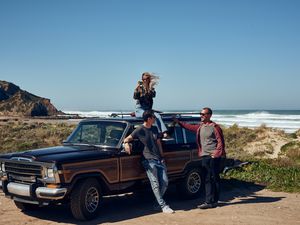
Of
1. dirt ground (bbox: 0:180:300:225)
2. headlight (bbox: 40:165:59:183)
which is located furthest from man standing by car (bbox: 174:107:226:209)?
headlight (bbox: 40:165:59:183)

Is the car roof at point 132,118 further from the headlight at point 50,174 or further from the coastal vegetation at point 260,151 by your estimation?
the coastal vegetation at point 260,151

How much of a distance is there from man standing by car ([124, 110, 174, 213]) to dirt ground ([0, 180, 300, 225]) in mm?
445

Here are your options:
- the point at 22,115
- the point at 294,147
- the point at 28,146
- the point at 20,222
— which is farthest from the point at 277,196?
the point at 22,115

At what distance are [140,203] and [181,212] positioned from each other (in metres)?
1.31

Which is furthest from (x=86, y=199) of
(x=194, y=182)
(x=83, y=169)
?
(x=194, y=182)

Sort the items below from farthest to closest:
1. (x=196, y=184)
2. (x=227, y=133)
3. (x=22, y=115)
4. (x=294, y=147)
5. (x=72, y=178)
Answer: (x=22, y=115), (x=227, y=133), (x=294, y=147), (x=196, y=184), (x=72, y=178)

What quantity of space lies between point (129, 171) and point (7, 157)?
2334 mm

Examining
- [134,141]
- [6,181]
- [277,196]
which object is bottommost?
[277,196]

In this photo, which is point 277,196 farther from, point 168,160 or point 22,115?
point 22,115

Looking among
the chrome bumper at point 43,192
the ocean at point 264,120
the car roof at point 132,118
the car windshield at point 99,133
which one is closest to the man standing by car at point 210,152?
the car roof at point 132,118

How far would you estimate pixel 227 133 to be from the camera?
24.8 m

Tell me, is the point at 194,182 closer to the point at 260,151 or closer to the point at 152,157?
the point at 152,157

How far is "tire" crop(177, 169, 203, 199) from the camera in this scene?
32.0 feet

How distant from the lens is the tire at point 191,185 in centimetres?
975
